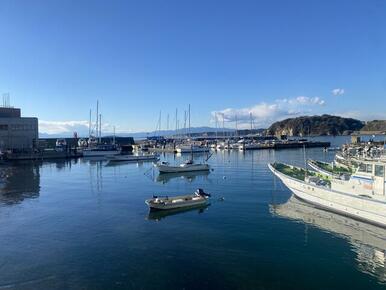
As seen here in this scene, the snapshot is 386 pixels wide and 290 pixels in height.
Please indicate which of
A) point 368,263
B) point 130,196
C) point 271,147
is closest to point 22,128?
point 130,196

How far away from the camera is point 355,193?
29.0 meters

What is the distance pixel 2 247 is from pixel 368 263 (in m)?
20.8

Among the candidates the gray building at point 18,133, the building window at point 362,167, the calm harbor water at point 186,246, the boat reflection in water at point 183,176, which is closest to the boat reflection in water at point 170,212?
the calm harbor water at point 186,246

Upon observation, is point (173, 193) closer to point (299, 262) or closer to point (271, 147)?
point (299, 262)

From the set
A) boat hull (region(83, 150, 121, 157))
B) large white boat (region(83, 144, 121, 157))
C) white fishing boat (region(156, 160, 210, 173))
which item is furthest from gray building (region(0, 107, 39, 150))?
white fishing boat (region(156, 160, 210, 173))

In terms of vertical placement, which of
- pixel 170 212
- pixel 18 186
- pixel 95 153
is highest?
pixel 95 153

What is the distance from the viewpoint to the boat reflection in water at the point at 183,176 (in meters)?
55.0

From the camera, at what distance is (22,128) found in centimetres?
9794

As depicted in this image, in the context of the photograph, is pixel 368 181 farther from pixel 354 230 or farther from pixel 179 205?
pixel 179 205

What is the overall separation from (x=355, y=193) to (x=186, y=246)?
14813 mm

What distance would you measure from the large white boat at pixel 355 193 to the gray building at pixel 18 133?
82.5 m

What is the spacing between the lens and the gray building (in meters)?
95.4

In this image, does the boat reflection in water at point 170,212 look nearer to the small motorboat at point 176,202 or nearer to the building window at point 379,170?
the small motorboat at point 176,202

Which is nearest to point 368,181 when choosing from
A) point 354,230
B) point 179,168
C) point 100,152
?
point 354,230
